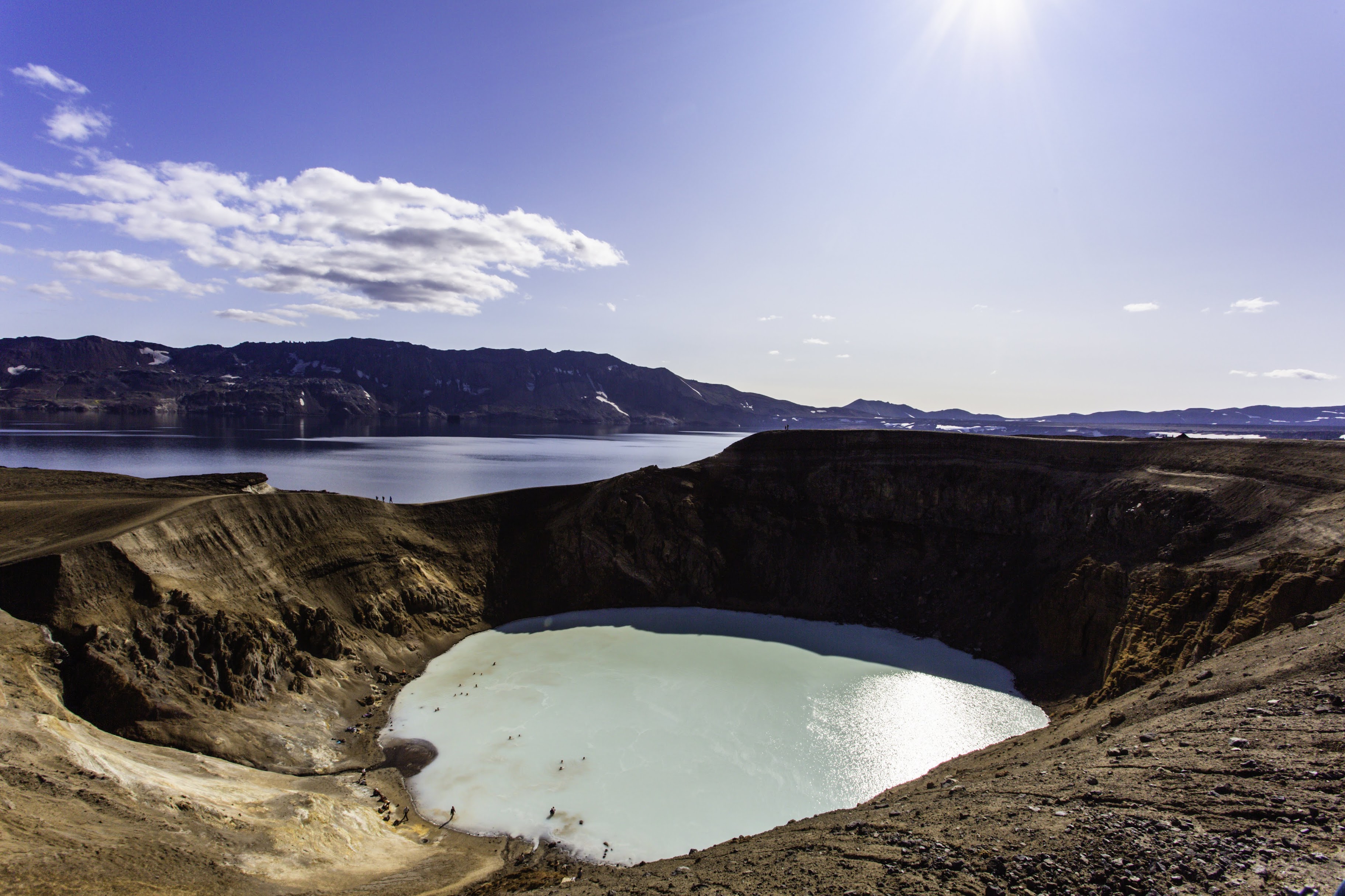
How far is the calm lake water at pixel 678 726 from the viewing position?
24.5 m

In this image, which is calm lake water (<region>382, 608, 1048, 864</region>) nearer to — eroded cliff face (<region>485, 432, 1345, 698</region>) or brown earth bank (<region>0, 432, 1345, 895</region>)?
brown earth bank (<region>0, 432, 1345, 895</region>)

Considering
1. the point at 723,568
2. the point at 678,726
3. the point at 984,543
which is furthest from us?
the point at 723,568

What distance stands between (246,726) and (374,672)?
8667mm

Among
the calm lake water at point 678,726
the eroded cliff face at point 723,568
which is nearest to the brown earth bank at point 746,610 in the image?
the eroded cliff face at point 723,568

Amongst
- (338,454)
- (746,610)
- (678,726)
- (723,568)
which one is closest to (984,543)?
(746,610)

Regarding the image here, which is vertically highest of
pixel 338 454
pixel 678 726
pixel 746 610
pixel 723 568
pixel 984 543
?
pixel 338 454

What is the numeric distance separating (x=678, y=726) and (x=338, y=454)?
374 feet

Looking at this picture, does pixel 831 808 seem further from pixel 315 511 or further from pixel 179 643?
pixel 315 511

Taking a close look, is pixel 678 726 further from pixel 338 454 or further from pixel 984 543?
pixel 338 454

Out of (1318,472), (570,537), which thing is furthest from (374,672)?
(1318,472)

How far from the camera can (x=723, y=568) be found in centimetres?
5266

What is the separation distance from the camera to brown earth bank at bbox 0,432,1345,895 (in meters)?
15.1

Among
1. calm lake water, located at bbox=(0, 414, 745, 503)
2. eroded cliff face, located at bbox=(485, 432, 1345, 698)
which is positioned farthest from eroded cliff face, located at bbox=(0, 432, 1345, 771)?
calm lake water, located at bbox=(0, 414, 745, 503)

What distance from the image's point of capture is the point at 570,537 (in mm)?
53344
